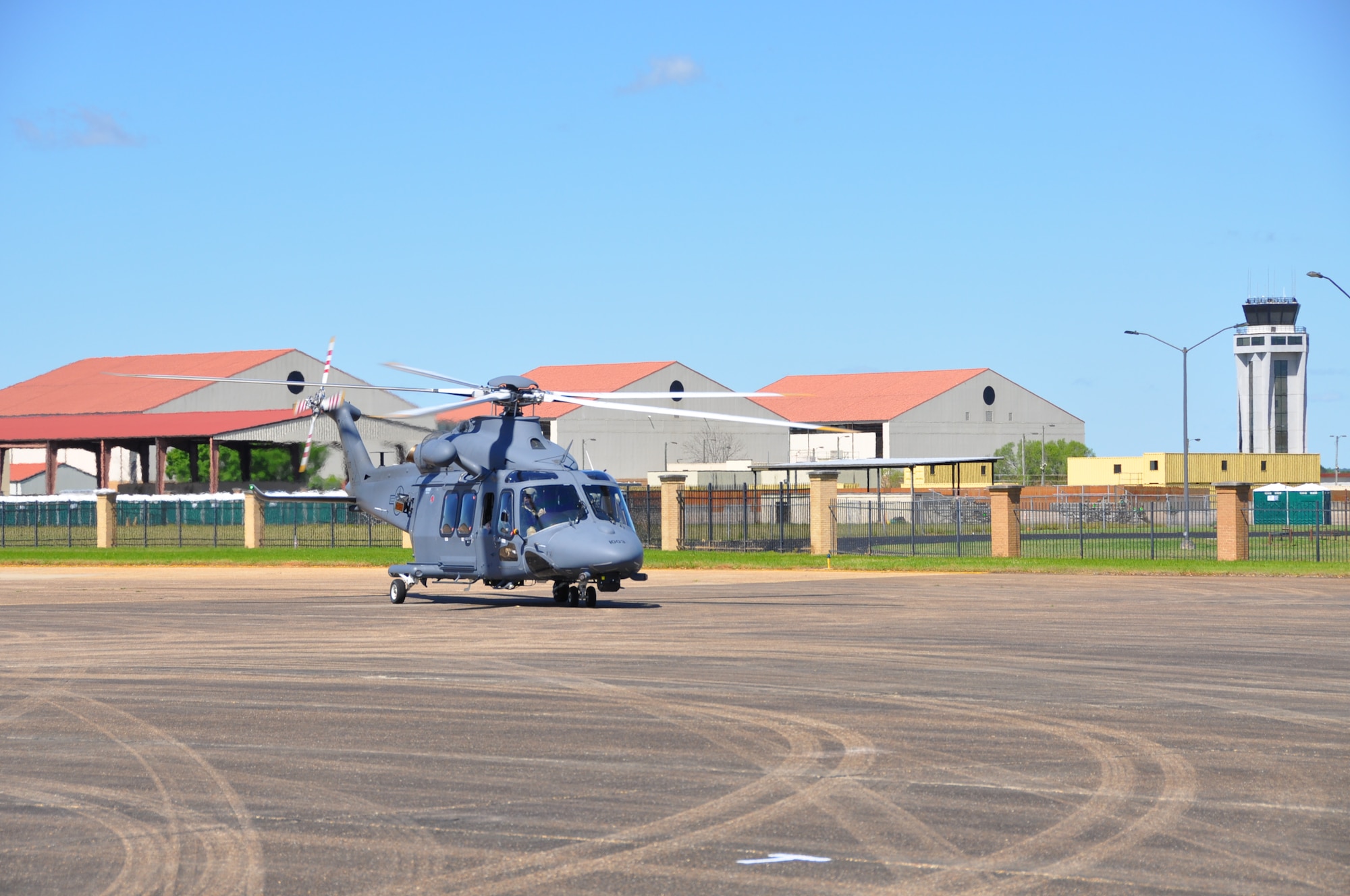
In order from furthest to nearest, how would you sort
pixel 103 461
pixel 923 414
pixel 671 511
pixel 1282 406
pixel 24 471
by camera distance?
pixel 1282 406
pixel 24 471
pixel 923 414
pixel 103 461
pixel 671 511

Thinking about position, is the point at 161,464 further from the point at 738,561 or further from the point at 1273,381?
the point at 1273,381

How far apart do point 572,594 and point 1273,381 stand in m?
135

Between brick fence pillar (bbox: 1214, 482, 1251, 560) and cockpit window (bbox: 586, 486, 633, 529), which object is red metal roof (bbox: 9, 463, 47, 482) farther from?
cockpit window (bbox: 586, 486, 633, 529)

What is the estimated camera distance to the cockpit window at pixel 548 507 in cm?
2572

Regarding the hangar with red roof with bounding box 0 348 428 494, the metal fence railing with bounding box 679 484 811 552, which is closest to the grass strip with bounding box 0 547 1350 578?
the metal fence railing with bounding box 679 484 811 552

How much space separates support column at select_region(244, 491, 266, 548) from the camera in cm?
5416

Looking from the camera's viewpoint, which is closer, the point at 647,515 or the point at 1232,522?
the point at 1232,522

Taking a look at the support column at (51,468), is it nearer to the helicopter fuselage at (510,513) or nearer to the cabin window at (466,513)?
the helicopter fuselage at (510,513)

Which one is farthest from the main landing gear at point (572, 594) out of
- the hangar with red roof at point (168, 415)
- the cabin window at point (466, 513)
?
the hangar with red roof at point (168, 415)

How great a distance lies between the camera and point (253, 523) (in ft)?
178

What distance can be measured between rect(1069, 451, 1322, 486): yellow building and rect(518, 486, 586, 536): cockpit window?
3232 inches

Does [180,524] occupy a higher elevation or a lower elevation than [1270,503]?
lower

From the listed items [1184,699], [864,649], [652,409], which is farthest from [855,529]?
[1184,699]

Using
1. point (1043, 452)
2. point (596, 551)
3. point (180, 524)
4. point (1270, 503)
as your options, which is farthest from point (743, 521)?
point (1043, 452)
